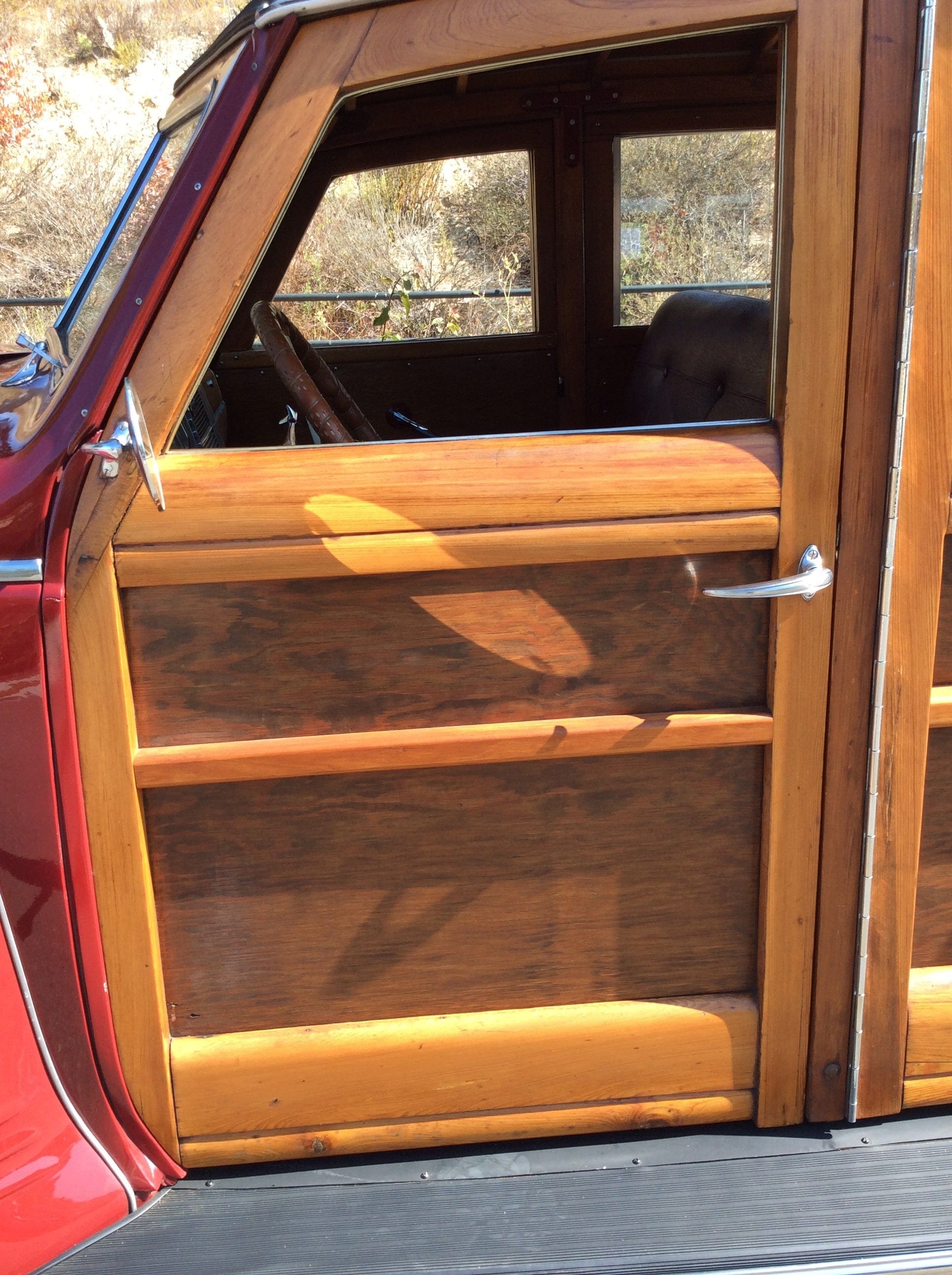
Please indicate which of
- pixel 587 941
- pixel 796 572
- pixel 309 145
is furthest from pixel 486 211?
pixel 587 941

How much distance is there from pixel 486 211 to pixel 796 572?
1.88 meters

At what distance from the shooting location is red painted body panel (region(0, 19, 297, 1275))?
3.87 feet

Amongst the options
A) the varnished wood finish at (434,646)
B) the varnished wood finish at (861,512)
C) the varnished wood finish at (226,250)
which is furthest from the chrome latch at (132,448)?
the varnished wood finish at (861,512)

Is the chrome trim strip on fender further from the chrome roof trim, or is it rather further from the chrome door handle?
the chrome roof trim

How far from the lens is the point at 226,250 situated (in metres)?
1.18

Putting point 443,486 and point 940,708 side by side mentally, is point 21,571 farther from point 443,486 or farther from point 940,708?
point 940,708

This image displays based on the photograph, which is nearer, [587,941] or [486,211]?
[587,941]

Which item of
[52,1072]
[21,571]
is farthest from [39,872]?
[21,571]

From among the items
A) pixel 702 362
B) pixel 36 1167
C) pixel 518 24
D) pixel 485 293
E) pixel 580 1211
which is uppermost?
pixel 518 24

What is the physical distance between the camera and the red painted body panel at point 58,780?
46.4 inches

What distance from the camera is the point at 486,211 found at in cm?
274

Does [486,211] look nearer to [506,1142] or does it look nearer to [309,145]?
[309,145]

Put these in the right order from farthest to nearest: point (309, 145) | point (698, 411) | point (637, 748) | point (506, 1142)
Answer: point (698, 411)
point (506, 1142)
point (637, 748)
point (309, 145)

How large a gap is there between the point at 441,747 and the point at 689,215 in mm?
1467
